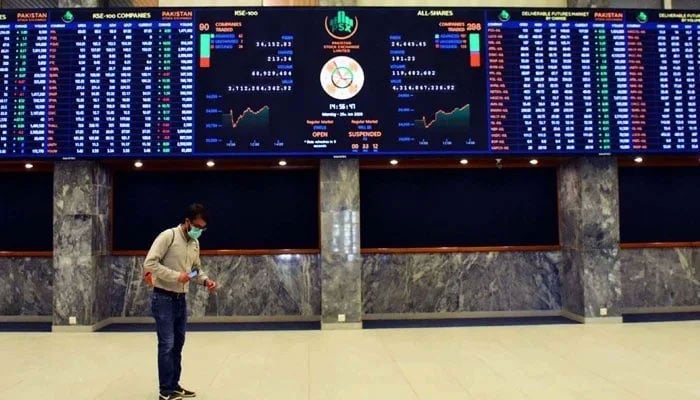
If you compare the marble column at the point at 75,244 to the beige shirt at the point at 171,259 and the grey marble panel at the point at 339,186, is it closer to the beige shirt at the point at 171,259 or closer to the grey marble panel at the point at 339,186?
the grey marble panel at the point at 339,186

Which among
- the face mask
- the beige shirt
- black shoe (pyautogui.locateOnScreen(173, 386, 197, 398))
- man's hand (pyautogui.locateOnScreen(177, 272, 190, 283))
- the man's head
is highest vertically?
the man's head

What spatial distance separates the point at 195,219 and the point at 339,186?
3.12m

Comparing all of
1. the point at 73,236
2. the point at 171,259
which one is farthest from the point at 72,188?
the point at 171,259

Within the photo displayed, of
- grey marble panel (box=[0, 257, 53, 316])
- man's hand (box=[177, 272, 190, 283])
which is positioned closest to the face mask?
man's hand (box=[177, 272, 190, 283])

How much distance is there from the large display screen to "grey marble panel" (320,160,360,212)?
455 mm

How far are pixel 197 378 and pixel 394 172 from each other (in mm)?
4446

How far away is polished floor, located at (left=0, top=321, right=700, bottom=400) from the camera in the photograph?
4.29 metres

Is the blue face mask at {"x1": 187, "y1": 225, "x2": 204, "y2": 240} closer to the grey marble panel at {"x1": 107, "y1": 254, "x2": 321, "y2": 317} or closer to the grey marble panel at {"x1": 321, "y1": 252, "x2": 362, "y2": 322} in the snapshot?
the grey marble panel at {"x1": 321, "y1": 252, "x2": 362, "y2": 322}

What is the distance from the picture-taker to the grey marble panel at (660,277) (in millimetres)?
7852

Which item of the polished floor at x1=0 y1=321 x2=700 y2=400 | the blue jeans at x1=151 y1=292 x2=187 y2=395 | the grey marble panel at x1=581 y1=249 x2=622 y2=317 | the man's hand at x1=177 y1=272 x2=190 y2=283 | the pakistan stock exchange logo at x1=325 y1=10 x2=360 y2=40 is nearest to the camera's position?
the man's hand at x1=177 y1=272 x2=190 y2=283

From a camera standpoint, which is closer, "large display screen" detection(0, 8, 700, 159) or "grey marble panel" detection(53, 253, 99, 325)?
"large display screen" detection(0, 8, 700, 159)

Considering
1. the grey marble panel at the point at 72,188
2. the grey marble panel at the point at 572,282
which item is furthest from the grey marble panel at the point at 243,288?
the grey marble panel at the point at 572,282

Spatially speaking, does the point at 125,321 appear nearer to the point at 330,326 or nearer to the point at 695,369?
the point at 330,326

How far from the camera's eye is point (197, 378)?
4.73 meters
